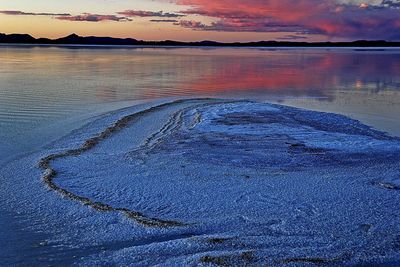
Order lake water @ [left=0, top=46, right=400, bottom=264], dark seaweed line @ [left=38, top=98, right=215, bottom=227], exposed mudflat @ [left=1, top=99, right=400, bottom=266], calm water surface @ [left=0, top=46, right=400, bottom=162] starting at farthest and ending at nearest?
calm water surface @ [left=0, top=46, right=400, bottom=162]
lake water @ [left=0, top=46, right=400, bottom=264]
dark seaweed line @ [left=38, top=98, right=215, bottom=227]
exposed mudflat @ [left=1, top=99, right=400, bottom=266]

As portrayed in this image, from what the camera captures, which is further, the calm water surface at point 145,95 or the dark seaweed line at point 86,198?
the calm water surface at point 145,95

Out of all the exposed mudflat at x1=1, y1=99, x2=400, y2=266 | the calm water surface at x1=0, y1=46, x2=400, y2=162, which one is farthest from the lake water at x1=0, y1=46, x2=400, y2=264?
the exposed mudflat at x1=1, y1=99, x2=400, y2=266

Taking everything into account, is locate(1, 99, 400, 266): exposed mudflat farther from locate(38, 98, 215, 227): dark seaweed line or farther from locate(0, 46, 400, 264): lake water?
locate(0, 46, 400, 264): lake water

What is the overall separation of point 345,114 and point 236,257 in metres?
9.34

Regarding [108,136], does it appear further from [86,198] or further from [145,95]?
[145,95]

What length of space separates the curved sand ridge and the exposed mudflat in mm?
Answer: 27

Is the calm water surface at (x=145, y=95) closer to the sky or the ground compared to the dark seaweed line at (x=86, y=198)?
closer to the sky

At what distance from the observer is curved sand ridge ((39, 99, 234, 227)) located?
5367mm

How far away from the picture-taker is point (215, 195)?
6156mm

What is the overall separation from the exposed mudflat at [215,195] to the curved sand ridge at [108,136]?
0.09 feet

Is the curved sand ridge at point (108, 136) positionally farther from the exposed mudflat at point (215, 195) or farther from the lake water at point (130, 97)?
the lake water at point (130, 97)

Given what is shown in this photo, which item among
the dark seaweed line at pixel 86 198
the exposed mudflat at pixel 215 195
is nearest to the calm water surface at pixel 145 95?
the dark seaweed line at pixel 86 198

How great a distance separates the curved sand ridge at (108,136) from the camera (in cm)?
537

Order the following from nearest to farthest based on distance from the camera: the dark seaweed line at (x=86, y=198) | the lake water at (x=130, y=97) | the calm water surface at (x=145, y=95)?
Result: 1. the dark seaweed line at (x=86, y=198)
2. the lake water at (x=130, y=97)
3. the calm water surface at (x=145, y=95)
